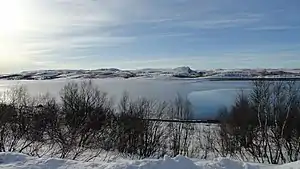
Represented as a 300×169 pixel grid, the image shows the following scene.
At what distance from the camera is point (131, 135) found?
30141 millimetres

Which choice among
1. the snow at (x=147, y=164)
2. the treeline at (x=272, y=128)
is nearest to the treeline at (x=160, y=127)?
the treeline at (x=272, y=128)

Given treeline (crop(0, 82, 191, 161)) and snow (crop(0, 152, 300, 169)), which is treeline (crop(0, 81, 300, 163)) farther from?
snow (crop(0, 152, 300, 169))

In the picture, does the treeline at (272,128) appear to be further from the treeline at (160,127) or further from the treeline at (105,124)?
the treeline at (105,124)

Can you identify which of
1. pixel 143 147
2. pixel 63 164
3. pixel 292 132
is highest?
pixel 63 164

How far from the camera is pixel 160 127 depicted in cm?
3103

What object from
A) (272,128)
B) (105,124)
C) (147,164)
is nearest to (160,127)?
(105,124)

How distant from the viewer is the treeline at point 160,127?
77.3 ft

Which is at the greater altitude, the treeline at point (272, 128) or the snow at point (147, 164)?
the snow at point (147, 164)

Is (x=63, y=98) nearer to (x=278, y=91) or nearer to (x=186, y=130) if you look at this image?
(x=186, y=130)

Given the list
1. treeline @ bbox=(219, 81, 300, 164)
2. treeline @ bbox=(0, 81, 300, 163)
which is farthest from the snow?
treeline @ bbox=(219, 81, 300, 164)

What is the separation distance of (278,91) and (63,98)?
2202 centimetres

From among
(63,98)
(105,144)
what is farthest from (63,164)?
(63,98)

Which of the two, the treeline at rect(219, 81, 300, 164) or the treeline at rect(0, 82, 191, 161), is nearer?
the treeline at rect(219, 81, 300, 164)

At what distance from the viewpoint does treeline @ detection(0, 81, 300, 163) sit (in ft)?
77.3
